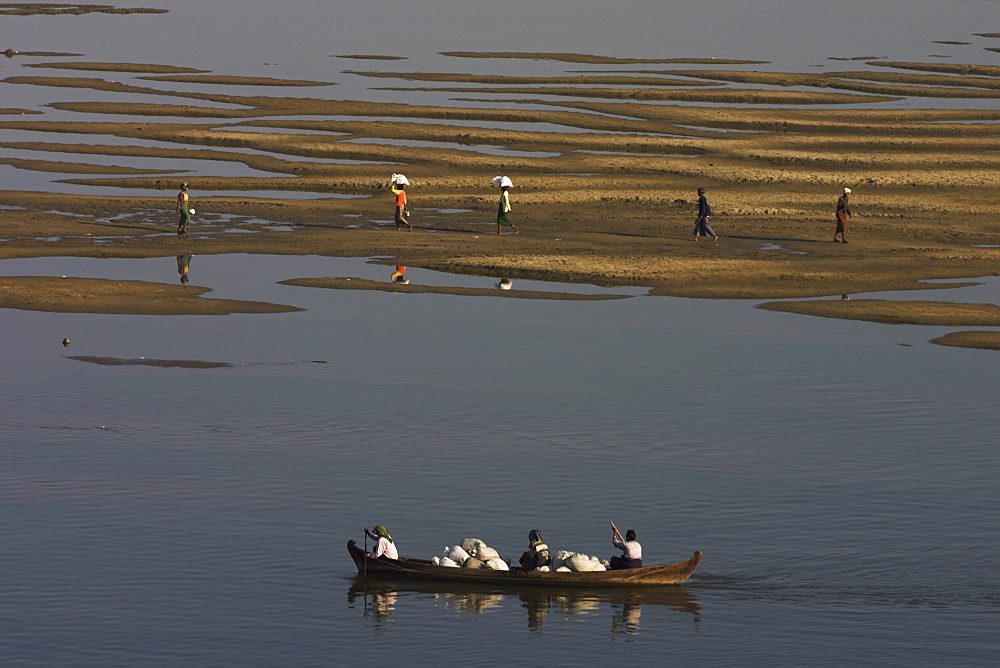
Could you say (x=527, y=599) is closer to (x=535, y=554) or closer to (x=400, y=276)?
(x=535, y=554)

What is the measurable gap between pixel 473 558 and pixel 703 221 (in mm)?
32714

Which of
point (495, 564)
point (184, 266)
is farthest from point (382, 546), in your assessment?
point (184, 266)

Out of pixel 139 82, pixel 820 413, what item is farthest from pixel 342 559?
pixel 139 82

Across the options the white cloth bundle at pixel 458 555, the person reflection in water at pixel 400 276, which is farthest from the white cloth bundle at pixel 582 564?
the person reflection in water at pixel 400 276

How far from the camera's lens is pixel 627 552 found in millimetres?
27641

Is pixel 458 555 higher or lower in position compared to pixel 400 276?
lower

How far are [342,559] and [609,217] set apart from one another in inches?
1439

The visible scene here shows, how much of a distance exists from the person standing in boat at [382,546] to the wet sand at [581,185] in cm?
2424

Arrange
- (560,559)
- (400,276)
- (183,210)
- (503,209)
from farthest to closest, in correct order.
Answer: (503,209)
(183,210)
(400,276)
(560,559)

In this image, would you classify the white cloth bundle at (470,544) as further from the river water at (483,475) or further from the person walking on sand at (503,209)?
the person walking on sand at (503,209)

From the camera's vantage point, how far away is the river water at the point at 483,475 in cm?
2575

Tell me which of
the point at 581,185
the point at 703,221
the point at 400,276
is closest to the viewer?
the point at 400,276

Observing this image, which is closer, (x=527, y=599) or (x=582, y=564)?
(x=582, y=564)

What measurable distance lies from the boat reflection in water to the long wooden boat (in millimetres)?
157
